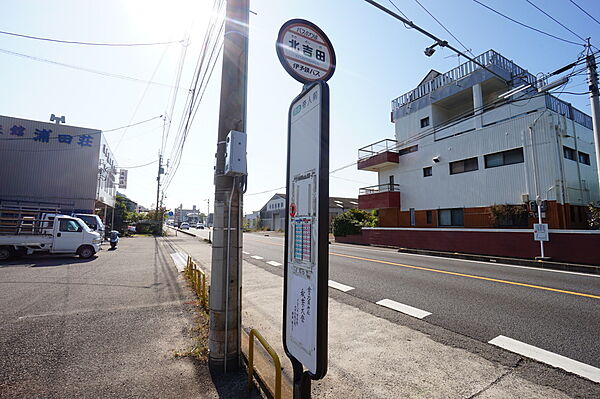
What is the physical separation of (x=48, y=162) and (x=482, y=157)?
30.2 meters

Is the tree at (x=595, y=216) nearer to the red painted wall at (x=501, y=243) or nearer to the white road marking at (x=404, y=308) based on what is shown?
the red painted wall at (x=501, y=243)

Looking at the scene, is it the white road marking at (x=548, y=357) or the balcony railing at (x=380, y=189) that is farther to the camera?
the balcony railing at (x=380, y=189)

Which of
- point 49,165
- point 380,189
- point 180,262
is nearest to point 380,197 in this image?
point 380,189

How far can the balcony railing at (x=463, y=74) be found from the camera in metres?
→ 17.2

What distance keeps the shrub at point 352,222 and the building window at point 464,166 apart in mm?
7223

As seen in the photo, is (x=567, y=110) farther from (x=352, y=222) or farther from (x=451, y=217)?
(x=352, y=222)

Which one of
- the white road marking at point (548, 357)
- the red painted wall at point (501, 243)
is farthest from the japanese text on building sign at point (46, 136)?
the white road marking at point (548, 357)

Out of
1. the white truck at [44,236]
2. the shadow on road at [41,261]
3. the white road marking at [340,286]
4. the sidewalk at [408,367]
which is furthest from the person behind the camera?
the white truck at [44,236]

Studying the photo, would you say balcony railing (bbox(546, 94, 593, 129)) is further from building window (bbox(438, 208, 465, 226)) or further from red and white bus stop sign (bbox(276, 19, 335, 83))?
red and white bus stop sign (bbox(276, 19, 335, 83))

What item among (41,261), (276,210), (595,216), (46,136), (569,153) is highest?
(46,136)

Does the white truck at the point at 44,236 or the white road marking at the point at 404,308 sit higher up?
the white truck at the point at 44,236

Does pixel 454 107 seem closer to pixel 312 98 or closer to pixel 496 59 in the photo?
pixel 496 59

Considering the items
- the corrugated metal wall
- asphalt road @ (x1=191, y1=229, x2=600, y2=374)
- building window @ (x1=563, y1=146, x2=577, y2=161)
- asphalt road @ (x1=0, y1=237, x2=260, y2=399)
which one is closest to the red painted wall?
asphalt road @ (x1=191, y1=229, x2=600, y2=374)

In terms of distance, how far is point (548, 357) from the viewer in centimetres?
334
